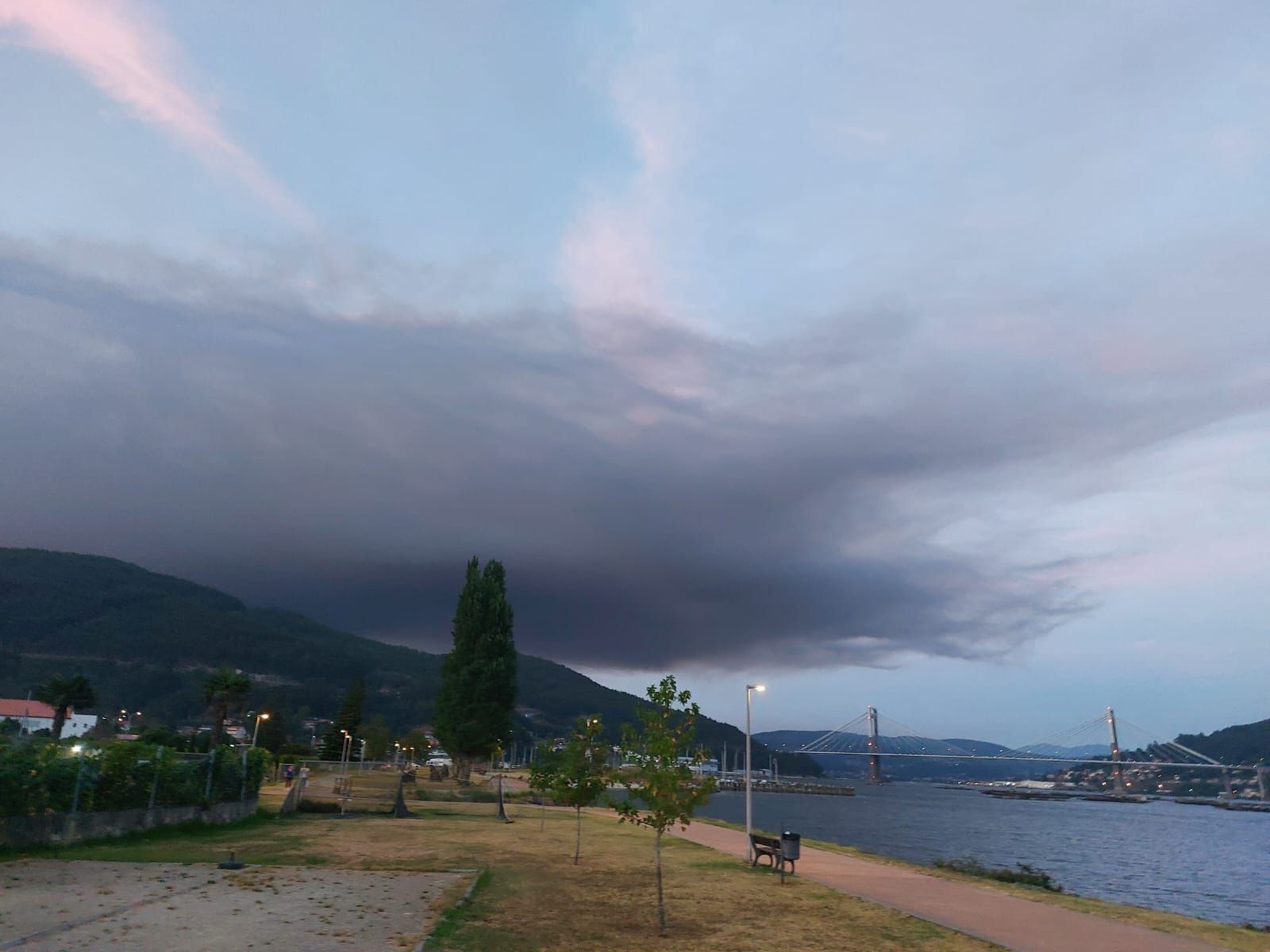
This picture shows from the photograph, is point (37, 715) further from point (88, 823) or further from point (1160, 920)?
point (1160, 920)

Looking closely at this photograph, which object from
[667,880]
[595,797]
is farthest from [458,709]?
[667,880]

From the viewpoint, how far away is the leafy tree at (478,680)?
69.9 m

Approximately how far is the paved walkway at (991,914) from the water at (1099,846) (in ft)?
75.3

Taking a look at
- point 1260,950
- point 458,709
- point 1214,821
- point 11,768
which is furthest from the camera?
point 1214,821

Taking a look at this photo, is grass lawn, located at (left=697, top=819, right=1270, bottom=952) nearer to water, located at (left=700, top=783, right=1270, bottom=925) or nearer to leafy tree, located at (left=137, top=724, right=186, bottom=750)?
water, located at (left=700, top=783, right=1270, bottom=925)

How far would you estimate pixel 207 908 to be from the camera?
1462 cm

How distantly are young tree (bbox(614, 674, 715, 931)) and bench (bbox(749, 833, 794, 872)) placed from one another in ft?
25.8

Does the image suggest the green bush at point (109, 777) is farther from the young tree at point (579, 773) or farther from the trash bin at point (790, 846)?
the trash bin at point (790, 846)

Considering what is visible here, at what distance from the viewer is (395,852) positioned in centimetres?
2462

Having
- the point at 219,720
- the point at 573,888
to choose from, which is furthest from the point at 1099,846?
the point at 573,888

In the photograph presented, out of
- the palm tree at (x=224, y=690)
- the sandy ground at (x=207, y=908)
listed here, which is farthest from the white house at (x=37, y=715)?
the sandy ground at (x=207, y=908)

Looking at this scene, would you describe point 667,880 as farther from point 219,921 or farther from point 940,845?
point 940,845

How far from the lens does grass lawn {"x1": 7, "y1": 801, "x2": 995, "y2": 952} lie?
14477 millimetres

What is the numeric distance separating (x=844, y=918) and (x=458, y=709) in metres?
58.0
